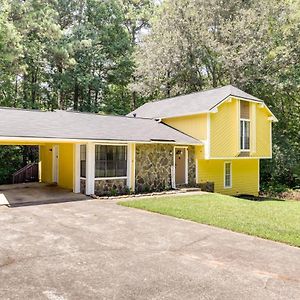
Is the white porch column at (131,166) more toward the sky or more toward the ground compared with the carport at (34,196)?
more toward the sky

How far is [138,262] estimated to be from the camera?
214 inches

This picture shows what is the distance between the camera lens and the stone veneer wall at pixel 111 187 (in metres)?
13.4

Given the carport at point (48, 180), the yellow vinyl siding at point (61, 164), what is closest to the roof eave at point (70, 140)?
the carport at point (48, 180)

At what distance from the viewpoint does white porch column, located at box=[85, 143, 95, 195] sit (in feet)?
42.9

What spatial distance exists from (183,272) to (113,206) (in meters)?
6.26

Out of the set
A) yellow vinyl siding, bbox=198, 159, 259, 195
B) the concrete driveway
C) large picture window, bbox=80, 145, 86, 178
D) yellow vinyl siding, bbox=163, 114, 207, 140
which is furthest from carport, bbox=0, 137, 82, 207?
yellow vinyl siding, bbox=198, 159, 259, 195

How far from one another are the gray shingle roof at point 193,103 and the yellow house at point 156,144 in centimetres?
7

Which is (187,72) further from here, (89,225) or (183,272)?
(183,272)

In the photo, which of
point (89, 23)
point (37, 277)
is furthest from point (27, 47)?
point (37, 277)

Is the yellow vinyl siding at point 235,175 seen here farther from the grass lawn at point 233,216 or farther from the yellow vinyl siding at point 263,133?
the grass lawn at point 233,216

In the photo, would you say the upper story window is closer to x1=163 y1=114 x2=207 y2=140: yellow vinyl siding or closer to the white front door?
x1=163 y1=114 x2=207 y2=140: yellow vinyl siding

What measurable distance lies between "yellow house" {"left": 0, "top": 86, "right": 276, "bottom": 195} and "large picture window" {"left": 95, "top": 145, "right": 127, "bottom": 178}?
0.04m

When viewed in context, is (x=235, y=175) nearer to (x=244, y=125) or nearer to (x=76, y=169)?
(x=244, y=125)

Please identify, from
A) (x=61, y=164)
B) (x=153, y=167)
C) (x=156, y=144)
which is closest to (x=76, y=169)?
(x=61, y=164)
